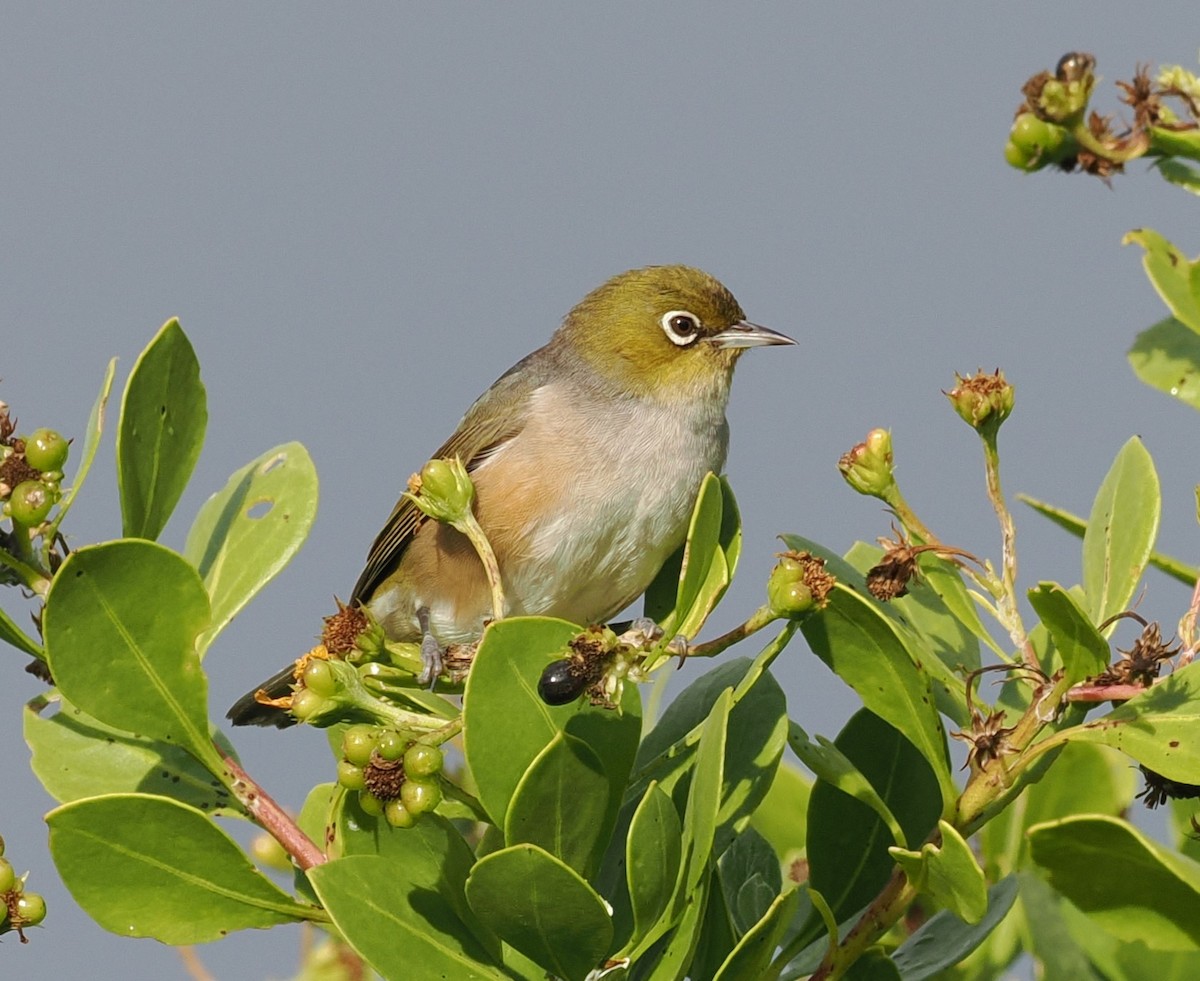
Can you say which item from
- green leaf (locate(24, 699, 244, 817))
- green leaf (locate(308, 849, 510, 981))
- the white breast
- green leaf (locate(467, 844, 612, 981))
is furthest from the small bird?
green leaf (locate(467, 844, 612, 981))

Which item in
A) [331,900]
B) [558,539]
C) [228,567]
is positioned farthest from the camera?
[558,539]

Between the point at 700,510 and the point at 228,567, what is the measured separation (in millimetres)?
1167

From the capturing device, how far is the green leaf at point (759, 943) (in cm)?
269

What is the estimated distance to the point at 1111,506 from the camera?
320 cm

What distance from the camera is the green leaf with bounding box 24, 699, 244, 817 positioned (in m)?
3.54

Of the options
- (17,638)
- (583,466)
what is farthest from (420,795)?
(583,466)

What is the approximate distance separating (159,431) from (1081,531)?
2141 mm

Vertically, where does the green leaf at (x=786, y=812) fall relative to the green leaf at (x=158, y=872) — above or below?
below

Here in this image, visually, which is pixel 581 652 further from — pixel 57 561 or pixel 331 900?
pixel 57 561

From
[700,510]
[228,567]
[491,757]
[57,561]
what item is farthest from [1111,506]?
[57,561]

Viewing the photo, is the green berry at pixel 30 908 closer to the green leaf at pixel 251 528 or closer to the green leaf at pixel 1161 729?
the green leaf at pixel 251 528

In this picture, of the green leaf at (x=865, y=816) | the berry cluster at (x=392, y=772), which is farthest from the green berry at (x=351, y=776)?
the green leaf at (x=865, y=816)

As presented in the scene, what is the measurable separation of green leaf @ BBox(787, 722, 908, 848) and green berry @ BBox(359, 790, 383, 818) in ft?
2.77

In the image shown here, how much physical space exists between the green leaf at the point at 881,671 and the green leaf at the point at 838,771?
5.5 inches
